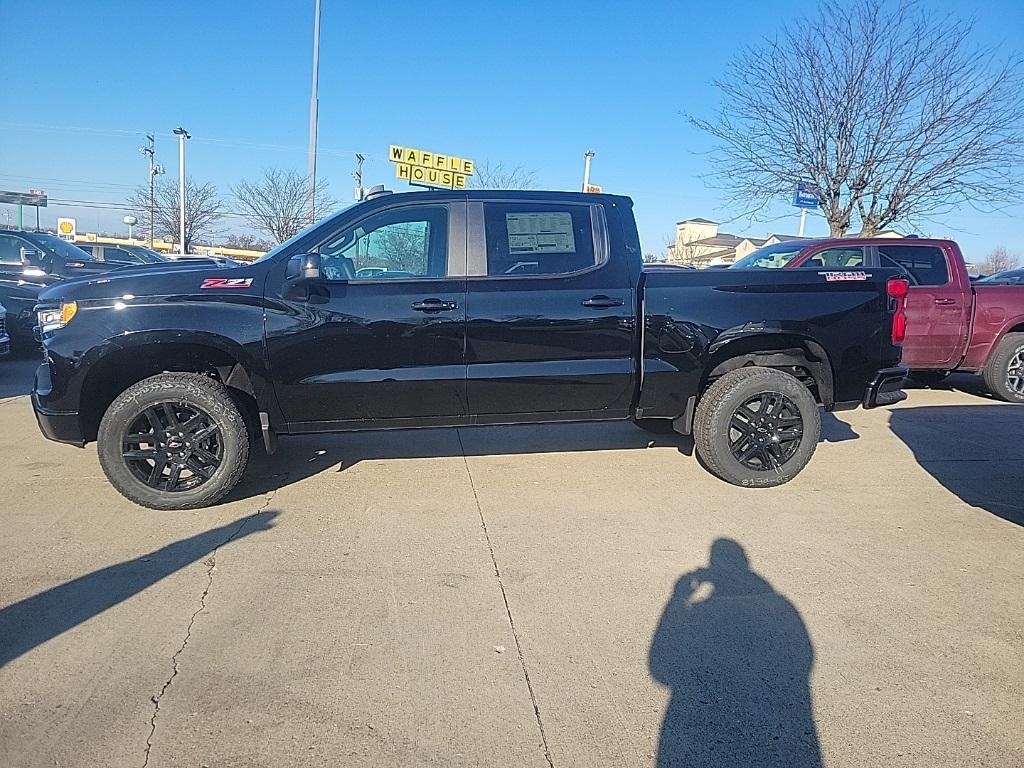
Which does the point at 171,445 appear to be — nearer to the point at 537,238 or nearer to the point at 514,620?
the point at 514,620

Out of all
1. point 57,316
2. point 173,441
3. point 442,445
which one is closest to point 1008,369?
point 442,445

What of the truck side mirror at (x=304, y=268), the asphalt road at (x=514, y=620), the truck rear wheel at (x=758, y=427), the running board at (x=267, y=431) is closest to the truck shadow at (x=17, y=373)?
the asphalt road at (x=514, y=620)

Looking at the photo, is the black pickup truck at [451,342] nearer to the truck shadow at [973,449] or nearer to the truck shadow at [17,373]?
the truck shadow at [973,449]

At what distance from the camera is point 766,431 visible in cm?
466

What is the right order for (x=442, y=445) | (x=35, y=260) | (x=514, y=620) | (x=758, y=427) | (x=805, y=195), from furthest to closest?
(x=805, y=195)
(x=35, y=260)
(x=442, y=445)
(x=758, y=427)
(x=514, y=620)

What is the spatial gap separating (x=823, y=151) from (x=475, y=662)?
14.6 meters

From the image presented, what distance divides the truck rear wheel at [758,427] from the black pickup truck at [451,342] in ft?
0.05

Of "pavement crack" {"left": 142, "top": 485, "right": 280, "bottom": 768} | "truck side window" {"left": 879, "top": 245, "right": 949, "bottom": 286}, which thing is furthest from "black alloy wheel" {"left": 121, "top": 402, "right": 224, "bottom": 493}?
"truck side window" {"left": 879, "top": 245, "right": 949, "bottom": 286}

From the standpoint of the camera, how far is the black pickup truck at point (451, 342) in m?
4.05

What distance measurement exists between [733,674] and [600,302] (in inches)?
96.4

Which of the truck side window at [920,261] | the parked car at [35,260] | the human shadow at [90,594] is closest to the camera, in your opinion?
the human shadow at [90,594]

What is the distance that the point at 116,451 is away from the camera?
13.3 feet

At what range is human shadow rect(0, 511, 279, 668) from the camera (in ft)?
9.16

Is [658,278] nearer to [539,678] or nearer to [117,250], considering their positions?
[539,678]
